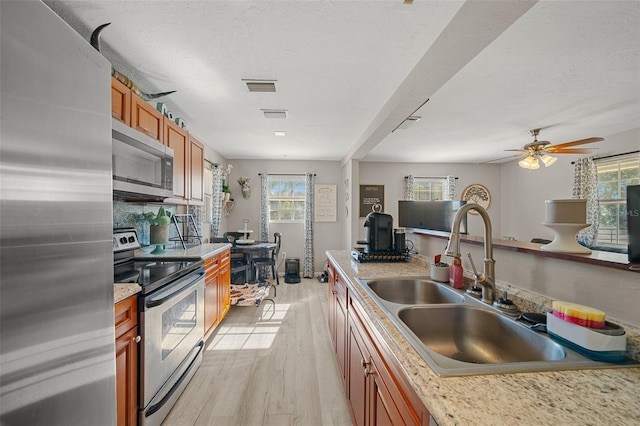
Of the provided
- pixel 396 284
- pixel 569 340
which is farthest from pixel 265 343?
pixel 569 340

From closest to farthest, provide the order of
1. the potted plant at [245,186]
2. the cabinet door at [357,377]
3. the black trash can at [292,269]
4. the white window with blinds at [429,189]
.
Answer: the cabinet door at [357,377] < the black trash can at [292,269] < the potted plant at [245,186] < the white window with blinds at [429,189]

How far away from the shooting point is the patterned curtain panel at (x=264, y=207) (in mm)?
5367

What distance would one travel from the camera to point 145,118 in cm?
202

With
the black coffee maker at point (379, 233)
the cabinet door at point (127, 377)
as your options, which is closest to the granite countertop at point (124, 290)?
the cabinet door at point (127, 377)

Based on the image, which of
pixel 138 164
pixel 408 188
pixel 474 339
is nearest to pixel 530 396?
pixel 474 339

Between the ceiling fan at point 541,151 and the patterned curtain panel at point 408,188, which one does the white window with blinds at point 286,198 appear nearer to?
the patterned curtain panel at point 408,188

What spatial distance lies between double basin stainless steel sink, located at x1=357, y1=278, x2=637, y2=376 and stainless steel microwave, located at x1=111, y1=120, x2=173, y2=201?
5.23ft

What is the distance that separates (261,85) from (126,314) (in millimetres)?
1965

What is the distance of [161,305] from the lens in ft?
5.12

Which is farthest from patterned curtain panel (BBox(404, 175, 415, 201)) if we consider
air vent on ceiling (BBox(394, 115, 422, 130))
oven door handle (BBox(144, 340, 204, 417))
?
oven door handle (BBox(144, 340, 204, 417))

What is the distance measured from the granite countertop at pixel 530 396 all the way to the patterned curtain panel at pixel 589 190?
4707mm

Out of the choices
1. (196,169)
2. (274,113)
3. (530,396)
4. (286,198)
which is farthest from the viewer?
(286,198)

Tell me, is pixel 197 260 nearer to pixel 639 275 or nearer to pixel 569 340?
pixel 569 340

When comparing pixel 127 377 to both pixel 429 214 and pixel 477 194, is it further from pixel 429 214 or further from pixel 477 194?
pixel 477 194
